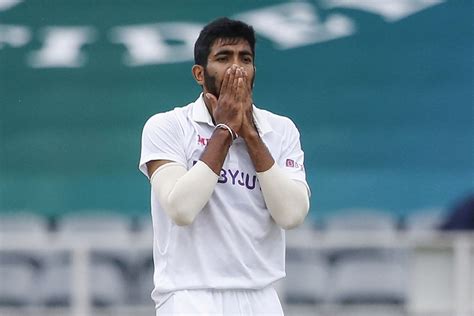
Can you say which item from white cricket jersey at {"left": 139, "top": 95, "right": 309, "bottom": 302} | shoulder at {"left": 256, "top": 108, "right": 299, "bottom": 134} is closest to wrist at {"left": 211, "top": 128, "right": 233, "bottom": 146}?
white cricket jersey at {"left": 139, "top": 95, "right": 309, "bottom": 302}

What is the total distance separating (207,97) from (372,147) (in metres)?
4.95

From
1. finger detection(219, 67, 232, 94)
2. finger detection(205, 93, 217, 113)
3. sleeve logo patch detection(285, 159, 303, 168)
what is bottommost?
sleeve logo patch detection(285, 159, 303, 168)

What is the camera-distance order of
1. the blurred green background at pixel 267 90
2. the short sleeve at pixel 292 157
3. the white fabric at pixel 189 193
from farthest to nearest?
the blurred green background at pixel 267 90 < the short sleeve at pixel 292 157 < the white fabric at pixel 189 193

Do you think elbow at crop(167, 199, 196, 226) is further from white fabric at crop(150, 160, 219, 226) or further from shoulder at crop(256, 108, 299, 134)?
shoulder at crop(256, 108, 299, 134)

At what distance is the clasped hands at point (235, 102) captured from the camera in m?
3.51

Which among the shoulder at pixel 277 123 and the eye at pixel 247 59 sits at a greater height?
the eye at pixel 247 59

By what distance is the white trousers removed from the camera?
352cm

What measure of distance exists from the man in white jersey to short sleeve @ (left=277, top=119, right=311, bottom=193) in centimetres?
4

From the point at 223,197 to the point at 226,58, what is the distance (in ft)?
1.29

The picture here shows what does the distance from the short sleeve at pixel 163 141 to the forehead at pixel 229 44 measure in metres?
0.25

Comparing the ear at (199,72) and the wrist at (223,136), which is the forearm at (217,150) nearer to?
the wrist at (223,136)

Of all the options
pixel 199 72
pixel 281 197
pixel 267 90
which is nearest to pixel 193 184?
pixel 281 197

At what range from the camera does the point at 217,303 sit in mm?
3545

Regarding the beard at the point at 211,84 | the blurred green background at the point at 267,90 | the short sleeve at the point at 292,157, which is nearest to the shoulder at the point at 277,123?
the short sleeve at the point at 292,157
